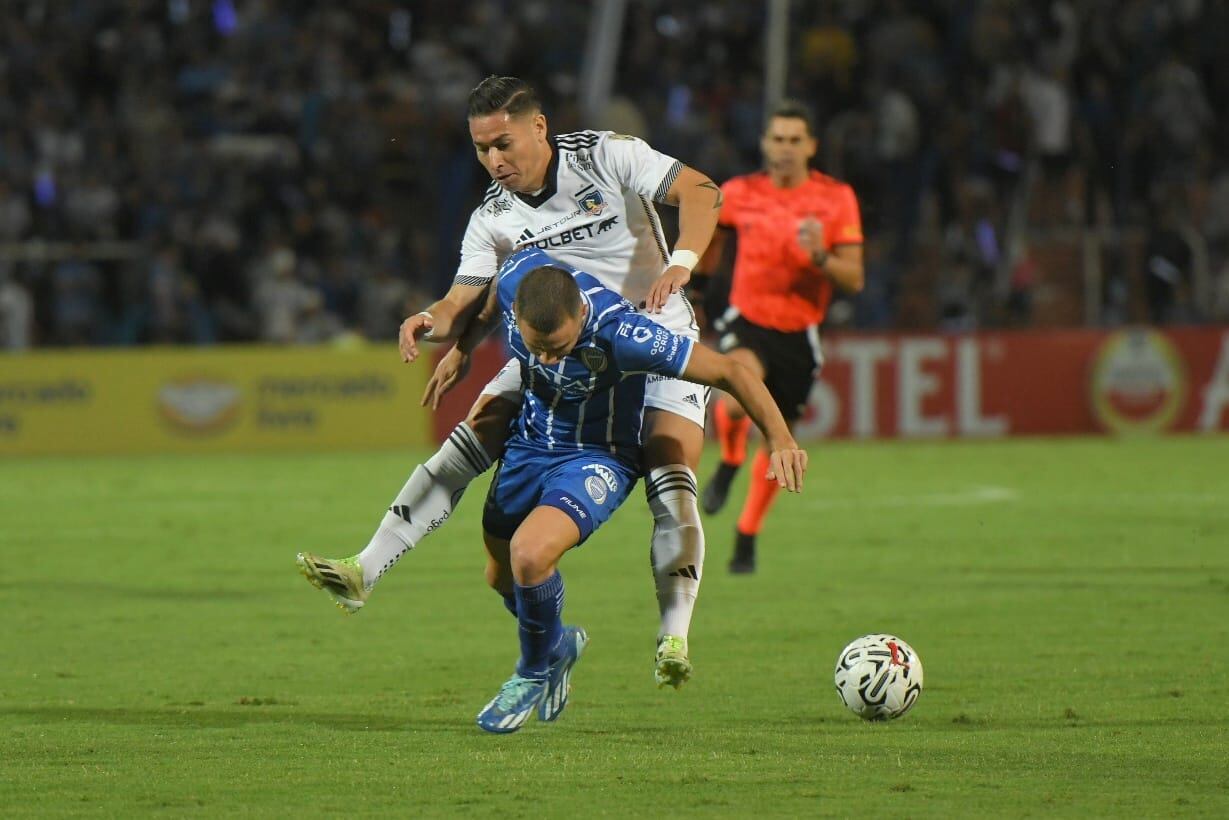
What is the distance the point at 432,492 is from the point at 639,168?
1.36 m

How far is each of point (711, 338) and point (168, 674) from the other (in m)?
12.8

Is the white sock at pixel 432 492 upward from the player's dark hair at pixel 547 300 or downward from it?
downward

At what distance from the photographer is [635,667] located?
7.89m

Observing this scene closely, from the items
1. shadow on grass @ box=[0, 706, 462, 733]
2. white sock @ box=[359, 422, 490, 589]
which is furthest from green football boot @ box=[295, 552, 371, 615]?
shadow on grass @ box=[0, 706, 462, 733]

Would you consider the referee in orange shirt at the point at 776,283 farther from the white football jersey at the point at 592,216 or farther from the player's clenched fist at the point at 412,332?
the player's clenched fist at the point at 412,332

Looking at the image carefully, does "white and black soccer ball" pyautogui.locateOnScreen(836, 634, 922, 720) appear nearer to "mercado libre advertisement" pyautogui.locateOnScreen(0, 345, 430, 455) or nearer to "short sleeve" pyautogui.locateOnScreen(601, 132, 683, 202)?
"short sleeve" pyautogui.locateOnScreen(601, 132, 683, 202)

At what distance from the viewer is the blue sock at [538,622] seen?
651cm

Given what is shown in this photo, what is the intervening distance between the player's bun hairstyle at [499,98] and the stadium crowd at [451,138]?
Answer: 13424 mm

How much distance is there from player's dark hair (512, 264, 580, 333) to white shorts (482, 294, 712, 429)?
72cm

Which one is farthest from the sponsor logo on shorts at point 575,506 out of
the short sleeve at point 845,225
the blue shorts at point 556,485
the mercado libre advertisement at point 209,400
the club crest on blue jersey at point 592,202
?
the mercado libre advertisement at point 209,400

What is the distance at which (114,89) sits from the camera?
70.3 feet

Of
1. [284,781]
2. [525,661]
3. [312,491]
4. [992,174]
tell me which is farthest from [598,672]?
[992,174]

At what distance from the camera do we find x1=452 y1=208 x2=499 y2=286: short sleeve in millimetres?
7180

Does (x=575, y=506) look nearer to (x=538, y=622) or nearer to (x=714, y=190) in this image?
(x=538, y=622)
